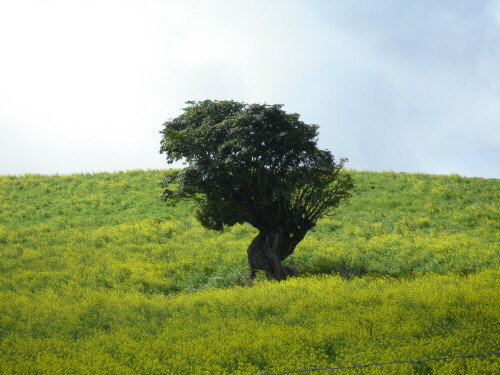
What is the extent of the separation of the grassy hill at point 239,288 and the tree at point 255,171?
2.56 meters

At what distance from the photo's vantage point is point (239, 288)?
1947cm

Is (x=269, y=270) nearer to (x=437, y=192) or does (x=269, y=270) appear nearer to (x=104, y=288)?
(x=104, y=288)

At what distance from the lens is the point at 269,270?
71.8 ft

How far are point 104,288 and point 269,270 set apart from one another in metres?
7.41

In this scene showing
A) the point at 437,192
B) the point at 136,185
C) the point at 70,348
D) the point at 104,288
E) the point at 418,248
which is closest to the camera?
the point at 70,348

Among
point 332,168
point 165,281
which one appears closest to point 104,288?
A: point 165,281

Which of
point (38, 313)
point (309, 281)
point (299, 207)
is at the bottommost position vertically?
point (38, 313)

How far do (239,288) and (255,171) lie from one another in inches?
206

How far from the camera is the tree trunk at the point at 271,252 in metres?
21.9

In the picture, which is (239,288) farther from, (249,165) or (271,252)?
(249,165)

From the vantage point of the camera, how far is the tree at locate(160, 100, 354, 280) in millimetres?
20594

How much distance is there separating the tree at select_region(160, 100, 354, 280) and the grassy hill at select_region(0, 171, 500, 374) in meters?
2.56

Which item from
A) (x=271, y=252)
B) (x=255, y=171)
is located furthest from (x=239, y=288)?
(x=255, y=171)

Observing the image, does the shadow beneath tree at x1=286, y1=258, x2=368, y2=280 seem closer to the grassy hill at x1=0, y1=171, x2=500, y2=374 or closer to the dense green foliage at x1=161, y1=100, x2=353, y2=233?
the grassy hill at x1=0, y1=171, x2=500, y2=374
